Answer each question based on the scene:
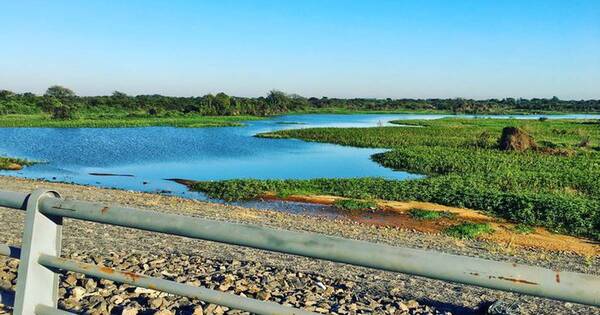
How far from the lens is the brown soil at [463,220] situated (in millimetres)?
A: 16000

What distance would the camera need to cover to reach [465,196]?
913 inches

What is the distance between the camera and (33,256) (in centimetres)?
291

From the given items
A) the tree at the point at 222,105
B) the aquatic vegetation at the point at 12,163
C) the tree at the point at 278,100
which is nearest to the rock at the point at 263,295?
the aquatic vegetation at the point at 12,163

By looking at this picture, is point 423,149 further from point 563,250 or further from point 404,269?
point 404,269

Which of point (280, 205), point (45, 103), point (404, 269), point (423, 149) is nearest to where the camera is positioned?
point (404, 269)

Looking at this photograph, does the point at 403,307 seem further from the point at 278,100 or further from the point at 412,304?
the point at 278,100

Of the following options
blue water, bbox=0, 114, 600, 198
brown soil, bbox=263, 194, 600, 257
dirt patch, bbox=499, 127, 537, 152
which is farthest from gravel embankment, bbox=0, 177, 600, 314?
dirt patch, bbox=499, 127, 537, 152

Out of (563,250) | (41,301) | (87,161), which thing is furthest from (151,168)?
(41,301)

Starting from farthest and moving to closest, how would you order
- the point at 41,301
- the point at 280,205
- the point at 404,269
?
the point at 280,205
the point at 41,301
the point at 404,269

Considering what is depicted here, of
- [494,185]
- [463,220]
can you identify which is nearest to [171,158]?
[494,185]

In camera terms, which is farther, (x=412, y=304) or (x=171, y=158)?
(x=171, y=158)

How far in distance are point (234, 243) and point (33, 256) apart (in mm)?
1175

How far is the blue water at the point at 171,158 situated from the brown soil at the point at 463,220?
8.42 m

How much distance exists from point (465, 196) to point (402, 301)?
17221 millimetres
